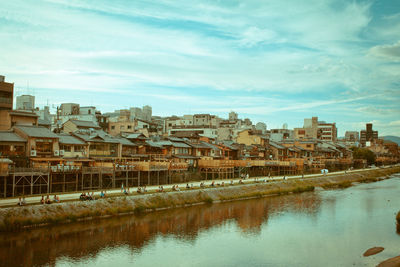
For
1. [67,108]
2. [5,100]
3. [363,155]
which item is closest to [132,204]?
[5,100]

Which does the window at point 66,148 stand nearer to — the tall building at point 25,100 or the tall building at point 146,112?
the tall building at point 25,100

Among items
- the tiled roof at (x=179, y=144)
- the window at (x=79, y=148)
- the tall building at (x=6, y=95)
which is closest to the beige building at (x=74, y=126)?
the window at (x=79, y=148)

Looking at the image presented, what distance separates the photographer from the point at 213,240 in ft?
108

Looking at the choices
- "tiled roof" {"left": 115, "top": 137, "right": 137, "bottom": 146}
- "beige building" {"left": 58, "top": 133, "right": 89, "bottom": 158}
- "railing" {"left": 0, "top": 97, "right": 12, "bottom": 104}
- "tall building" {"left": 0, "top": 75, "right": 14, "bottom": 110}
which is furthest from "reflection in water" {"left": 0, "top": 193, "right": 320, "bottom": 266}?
"railing" {"left": 0, "top": 97, "right": 12, "bottom": 104}

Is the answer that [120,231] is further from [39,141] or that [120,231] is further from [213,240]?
[39,141]

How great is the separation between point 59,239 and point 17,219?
418 cm

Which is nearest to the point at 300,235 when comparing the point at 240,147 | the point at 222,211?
the point at 222,211

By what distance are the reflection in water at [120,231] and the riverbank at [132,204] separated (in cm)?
100

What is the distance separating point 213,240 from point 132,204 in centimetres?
1218

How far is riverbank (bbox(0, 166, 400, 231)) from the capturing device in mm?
31562

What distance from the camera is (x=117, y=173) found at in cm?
5059

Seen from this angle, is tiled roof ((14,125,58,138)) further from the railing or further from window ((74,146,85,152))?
the railing

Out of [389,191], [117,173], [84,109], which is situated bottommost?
[389,191]

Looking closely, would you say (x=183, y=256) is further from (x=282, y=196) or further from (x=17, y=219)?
(x=282, y=196)
